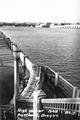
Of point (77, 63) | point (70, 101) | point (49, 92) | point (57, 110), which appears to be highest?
point (70, 101)

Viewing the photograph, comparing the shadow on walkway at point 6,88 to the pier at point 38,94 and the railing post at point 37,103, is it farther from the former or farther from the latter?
the railing post at point 37,103

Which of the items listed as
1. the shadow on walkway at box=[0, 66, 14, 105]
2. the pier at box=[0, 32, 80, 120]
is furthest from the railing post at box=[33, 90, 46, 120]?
the shadow on walkway at box=[0, 66, 14, 105]

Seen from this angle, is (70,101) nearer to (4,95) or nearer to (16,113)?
(16,113)

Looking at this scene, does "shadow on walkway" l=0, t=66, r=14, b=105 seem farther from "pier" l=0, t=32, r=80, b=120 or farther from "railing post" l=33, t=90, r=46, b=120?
"railing post" l=33, t=90, r=46, b=120

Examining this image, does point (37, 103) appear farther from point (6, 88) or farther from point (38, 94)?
point (6, 88)

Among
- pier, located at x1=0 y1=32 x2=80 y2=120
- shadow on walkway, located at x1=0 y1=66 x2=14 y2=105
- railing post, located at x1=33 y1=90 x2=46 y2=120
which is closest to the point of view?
railing post, located at x1=33 y1=90 x2=46 y2=120

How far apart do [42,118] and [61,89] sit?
399 centimetres

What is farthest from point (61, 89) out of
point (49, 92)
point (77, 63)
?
point (77, 63)

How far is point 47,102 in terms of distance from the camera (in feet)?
12.7

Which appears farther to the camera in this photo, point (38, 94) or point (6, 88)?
point (6, 88)

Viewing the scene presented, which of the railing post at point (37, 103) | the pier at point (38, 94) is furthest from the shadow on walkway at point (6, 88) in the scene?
the railing post at point (37, 103)

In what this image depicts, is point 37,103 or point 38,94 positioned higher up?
point 38,94

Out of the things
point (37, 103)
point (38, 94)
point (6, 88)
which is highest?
point (38, 94)

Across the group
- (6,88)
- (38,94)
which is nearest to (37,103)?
(38,94)
